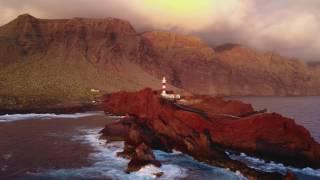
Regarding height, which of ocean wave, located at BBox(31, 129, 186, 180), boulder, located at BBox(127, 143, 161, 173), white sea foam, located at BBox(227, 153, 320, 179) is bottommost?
ocean wave, located at BBox(31, 129, 186, 180)

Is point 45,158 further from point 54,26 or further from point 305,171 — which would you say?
point 54,26

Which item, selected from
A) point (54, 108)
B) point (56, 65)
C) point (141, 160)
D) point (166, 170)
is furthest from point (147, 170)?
point (56, 65)

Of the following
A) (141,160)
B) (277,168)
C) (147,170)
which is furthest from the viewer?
(277,168)

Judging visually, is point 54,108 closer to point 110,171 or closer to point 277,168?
point 110,171

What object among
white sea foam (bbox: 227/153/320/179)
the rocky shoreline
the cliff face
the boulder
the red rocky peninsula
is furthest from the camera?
the cliff face

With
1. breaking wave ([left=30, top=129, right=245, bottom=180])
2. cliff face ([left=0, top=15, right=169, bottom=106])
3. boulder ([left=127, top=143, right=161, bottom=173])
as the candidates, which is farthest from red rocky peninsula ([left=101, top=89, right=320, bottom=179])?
cliff face ([left=0, top=15, right=169, bottom=106])

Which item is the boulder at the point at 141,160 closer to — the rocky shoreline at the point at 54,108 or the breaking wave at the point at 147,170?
the breaking wave at the point at 147,170

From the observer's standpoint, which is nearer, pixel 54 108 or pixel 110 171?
pixel 110 171

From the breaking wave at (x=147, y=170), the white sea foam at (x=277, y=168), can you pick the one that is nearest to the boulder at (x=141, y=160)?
the breaking wave at (x=147, y=170)

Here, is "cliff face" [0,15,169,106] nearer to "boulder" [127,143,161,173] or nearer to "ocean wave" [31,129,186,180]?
"ocean wave" [31,129,186,180]
